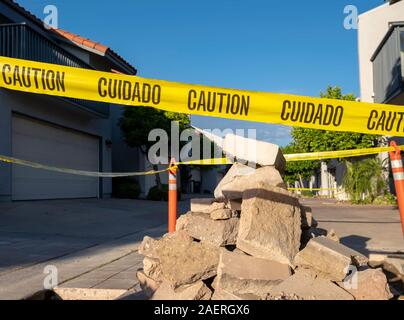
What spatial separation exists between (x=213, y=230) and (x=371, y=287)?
148 cm

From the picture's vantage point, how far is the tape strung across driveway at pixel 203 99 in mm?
3703

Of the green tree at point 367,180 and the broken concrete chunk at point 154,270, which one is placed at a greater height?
the green tree at point 367,180

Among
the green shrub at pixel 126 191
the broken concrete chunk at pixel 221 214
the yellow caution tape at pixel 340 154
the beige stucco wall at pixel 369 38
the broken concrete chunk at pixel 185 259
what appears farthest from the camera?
the beige stucco wall at pixel 369 38

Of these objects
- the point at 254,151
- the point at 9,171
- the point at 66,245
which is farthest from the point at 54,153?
the point at 254,151

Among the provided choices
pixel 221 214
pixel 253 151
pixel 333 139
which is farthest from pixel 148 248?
pixel 333 139

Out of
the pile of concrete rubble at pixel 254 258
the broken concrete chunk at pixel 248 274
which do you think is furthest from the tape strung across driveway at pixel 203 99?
the broken concrete chunk at pixel 248 274

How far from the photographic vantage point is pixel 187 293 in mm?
3457

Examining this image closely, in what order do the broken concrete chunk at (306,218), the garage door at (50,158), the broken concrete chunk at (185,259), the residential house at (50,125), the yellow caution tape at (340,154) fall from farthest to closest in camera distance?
the garage door at (50,158)
the residential house at (50,125)
the yellow caution tape at (340,154)
the broken concrete chunk at (306,218)
the broken concrete chunk at (185,259)

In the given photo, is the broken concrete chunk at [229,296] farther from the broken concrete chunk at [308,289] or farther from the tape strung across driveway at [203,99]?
the tape strung across driveway at [203,99]

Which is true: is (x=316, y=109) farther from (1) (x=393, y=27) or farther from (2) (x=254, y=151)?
(1) (x=393, y=27)

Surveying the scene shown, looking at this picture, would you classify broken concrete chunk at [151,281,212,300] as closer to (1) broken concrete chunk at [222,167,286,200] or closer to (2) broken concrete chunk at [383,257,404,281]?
(1) broken concrete chunk at [222,167,286,200]

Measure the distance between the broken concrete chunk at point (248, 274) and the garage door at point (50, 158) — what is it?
10.7 m

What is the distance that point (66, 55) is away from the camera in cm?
1534
